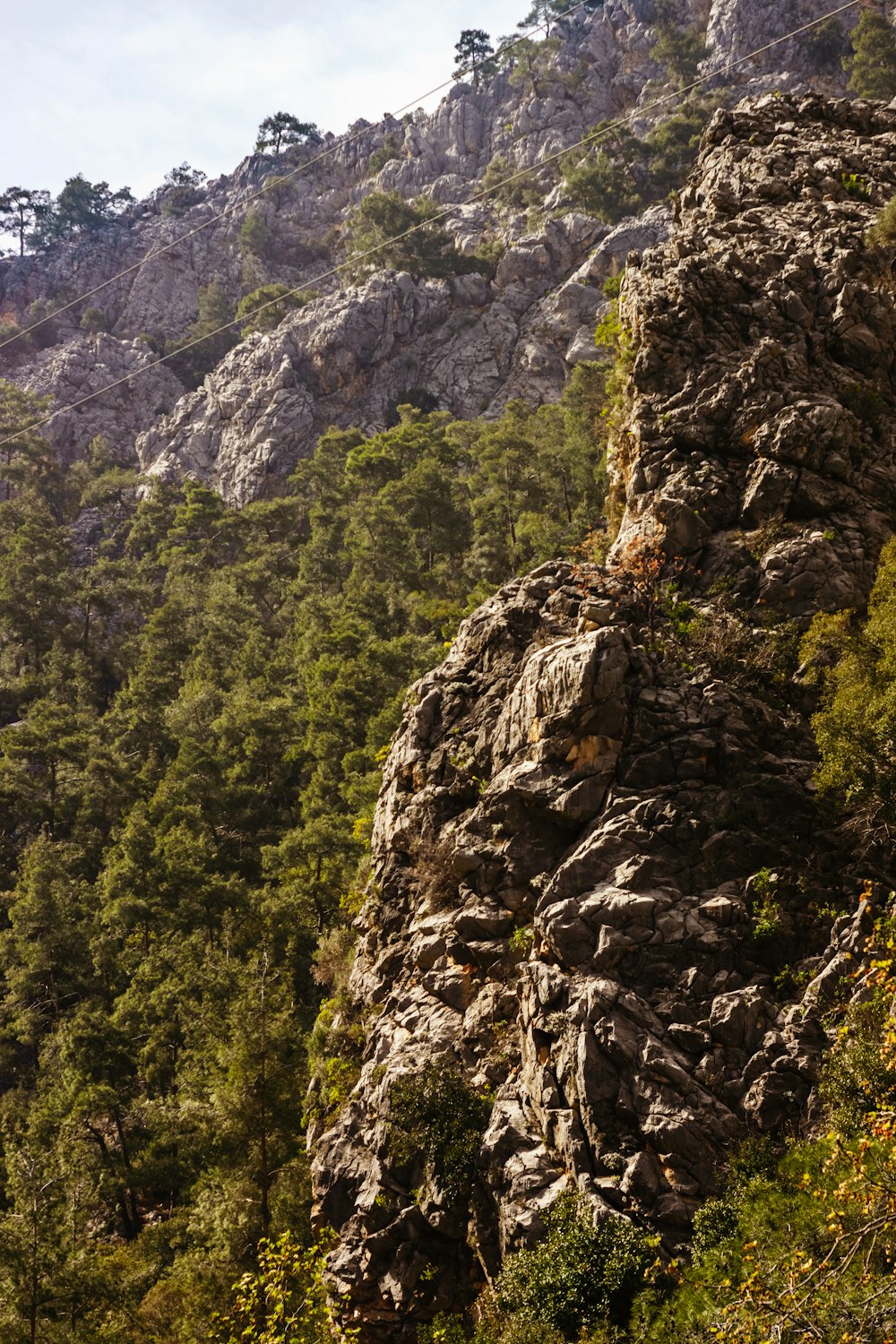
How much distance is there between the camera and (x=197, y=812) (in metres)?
36.8

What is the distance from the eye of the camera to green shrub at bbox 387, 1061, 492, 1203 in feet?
47.6

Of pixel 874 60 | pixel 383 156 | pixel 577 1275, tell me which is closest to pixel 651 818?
pixel 577 1275

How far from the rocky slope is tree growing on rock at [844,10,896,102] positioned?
49396mm

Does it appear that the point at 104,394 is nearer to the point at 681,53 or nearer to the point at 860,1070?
the point at 681,53

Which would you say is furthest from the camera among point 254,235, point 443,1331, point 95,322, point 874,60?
point 254,235

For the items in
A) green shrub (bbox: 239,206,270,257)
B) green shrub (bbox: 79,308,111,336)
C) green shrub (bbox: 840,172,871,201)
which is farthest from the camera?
green shrub (bbox: 239,206,270,257)

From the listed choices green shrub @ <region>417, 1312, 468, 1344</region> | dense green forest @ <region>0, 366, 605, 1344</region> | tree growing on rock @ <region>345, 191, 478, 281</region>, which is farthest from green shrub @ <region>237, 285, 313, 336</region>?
green shrub @ <region>417, 1312, 468, 1344</region>

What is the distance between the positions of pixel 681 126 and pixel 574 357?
85.8 feet

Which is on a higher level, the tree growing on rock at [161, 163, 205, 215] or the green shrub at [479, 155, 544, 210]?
the tree growing on rock at [161, 163, 205, 215]

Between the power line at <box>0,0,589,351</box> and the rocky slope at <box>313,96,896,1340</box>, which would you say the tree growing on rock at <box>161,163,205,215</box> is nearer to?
the power line at <box>0,0,589,351</box>

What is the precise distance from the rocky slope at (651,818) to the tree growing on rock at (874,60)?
49396 mm

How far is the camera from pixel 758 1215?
11.2 m

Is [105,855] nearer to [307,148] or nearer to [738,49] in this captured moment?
[738,49]

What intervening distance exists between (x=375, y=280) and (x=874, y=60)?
39.8 metres
